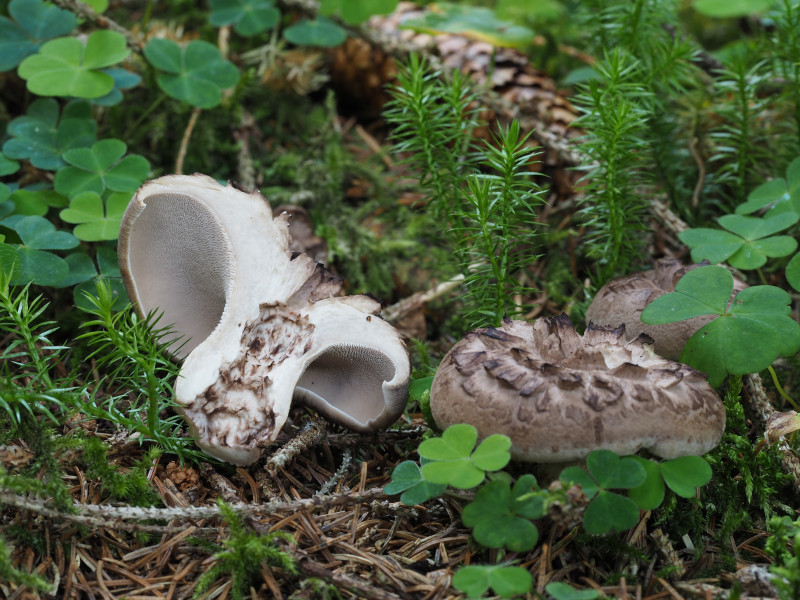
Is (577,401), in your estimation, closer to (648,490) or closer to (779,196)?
(648,490)

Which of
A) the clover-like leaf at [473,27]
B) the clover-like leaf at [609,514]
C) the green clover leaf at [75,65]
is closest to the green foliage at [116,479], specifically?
the clover-like leaf at [609,514]

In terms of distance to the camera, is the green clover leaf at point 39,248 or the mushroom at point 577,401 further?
the green clover leaf at point 39,248

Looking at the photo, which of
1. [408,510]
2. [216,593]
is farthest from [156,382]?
[408,510]

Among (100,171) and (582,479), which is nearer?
(582,479)

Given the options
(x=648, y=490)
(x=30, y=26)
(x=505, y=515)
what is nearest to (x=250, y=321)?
(x=505, y=515)

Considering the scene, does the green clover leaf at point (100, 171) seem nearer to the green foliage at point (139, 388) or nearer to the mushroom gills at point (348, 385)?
the green foliage at point (139, 388)
